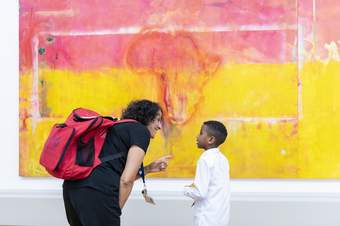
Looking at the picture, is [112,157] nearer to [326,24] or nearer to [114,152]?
[114,152]

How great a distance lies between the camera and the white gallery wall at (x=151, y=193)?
534 cm

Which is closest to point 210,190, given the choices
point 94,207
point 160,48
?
point 94,207

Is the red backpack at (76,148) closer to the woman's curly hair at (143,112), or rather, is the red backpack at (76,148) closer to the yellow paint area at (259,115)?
the woman's curly hair at (143,112)

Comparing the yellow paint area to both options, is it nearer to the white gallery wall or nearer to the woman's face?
the white gallery wall

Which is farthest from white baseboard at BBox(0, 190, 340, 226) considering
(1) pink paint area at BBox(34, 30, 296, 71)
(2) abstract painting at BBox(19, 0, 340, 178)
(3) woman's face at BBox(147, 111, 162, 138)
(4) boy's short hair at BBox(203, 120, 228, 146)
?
(3) woman's face at BBox(147, 111, 162, 138)

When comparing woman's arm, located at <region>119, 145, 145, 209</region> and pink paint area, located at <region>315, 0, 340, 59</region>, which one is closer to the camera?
woman's arm, located at <region>119, 145, 145, 209</region>

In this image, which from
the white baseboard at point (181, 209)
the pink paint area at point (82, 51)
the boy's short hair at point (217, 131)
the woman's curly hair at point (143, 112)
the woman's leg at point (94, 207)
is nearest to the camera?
the woman's leg at point (94, 207)

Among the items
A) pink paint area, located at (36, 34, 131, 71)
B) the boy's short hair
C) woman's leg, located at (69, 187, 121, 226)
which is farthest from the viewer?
pink paint area, located at (36, 34, 131, 71)

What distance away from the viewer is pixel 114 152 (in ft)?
11.3

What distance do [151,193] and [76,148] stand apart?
7.40ft

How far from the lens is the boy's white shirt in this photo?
3887 mm

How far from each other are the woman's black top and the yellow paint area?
207 cm

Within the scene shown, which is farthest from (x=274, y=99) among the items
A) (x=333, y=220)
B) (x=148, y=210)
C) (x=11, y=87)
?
(x=11, y=87)

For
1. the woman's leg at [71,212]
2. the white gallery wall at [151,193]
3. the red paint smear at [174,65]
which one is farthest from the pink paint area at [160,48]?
the woman's leg at [71,212]
